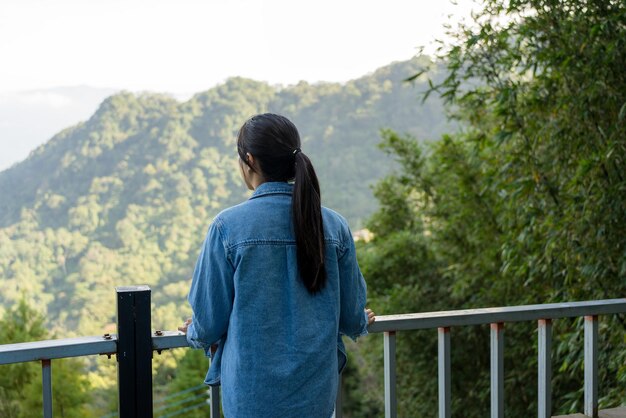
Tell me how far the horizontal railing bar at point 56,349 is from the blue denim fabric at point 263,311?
0.96 ft

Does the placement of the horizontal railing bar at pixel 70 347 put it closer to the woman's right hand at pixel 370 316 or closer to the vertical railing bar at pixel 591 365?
the woman's right hand at pixel 370 316

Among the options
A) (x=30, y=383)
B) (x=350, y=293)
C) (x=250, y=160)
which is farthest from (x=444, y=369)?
(x=30, y=383)

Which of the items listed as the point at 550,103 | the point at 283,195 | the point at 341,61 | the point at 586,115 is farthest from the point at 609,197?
the point at 341,61

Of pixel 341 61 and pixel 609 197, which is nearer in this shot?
pixel 609 197

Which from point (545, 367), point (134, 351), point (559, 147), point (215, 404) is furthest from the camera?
point (559, 147)

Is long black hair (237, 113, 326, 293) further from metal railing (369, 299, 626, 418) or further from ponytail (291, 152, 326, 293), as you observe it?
metal railing (369, 299, 626, 418)

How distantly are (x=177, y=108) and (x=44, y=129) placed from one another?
8.14 m

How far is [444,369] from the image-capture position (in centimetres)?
205

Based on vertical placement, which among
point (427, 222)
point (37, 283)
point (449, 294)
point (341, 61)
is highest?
point (341, 61)

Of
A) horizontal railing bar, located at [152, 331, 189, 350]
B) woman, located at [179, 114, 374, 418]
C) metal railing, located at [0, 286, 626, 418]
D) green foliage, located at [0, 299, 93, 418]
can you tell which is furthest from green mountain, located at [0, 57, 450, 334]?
woman, located at [179, 114, 374, 418]

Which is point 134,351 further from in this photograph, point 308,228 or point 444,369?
point 444,369

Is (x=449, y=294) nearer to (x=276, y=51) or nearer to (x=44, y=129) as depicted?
(x=276, y=51)

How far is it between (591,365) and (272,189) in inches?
57.2

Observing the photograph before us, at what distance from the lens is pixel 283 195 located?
1481 mm
